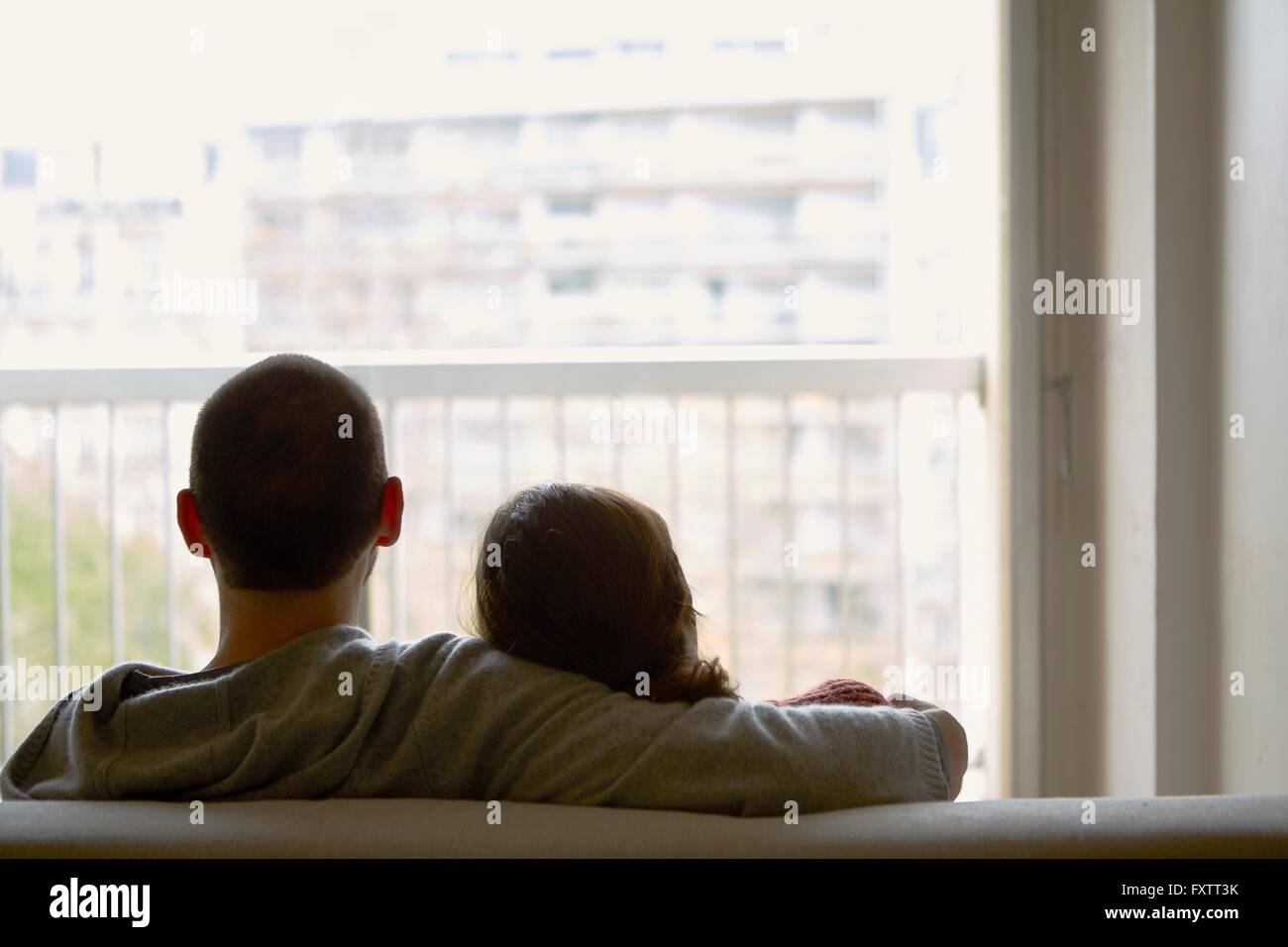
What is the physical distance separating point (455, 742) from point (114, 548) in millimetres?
2059

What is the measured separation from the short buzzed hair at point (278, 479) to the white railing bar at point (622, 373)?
4.62 feet

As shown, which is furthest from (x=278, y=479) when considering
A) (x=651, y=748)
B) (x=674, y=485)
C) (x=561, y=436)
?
(x=674, y=485)

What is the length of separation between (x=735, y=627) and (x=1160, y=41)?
5.05 ft

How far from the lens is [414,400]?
272 centimetres

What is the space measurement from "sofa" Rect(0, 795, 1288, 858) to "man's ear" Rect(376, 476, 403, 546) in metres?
0.38

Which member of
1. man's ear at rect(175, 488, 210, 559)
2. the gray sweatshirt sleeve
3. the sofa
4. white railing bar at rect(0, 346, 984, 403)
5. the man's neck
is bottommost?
the sofa

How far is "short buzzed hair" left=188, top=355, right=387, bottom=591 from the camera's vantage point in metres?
1.24

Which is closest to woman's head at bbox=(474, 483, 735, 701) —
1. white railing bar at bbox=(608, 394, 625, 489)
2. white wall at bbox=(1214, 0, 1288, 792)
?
white wall at bbox=(1214, 0, 1288, 792)

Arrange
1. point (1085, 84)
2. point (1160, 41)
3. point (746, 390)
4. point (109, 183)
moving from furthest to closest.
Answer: point (109, 183) → point (746, 390) → point (1085, 84) → point (1160, 41)

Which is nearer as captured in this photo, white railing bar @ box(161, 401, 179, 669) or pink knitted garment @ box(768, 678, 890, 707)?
pink knitted garment @ box(768, 678, 890, 707)

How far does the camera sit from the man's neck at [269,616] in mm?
1234

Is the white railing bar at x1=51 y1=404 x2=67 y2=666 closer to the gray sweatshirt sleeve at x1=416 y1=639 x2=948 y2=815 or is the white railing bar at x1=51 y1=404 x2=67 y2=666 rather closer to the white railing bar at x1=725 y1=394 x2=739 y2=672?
the white railing bar at x1=725 y1=394 x2=739 y2=672
